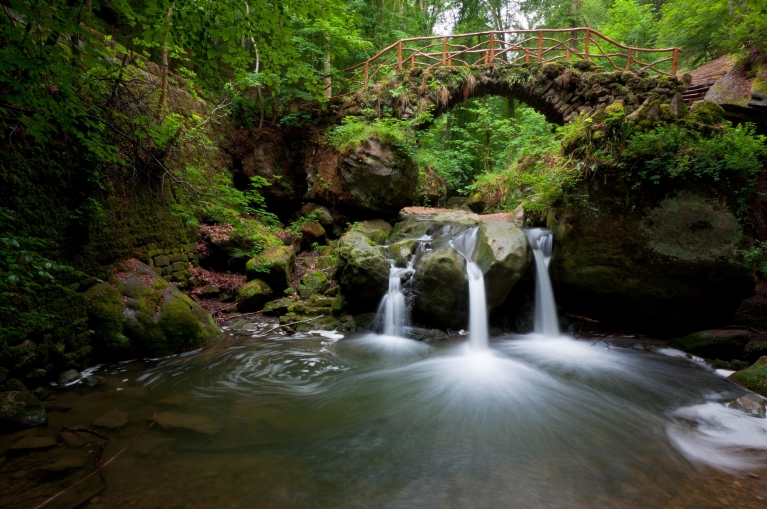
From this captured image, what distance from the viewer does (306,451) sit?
2859 millimetres

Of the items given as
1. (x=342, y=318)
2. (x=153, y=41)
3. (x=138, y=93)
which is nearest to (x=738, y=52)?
(x=342, y=318)

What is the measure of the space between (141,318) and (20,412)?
180 centimetres

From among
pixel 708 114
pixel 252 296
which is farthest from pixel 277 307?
pixel 708 114

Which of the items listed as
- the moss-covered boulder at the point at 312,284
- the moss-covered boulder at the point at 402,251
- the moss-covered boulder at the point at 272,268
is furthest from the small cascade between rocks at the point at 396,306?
the moss-covered boulder at the point at 272,268

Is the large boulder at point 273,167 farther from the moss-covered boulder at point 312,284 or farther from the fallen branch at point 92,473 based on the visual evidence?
the fallen branch at point 92,473

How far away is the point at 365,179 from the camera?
917 centimetres

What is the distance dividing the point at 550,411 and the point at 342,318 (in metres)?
4.19

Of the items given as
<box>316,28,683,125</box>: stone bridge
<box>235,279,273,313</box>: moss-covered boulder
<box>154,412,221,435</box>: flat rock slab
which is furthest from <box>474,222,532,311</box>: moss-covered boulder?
<box>316,28,683,125</box>: stone bridge

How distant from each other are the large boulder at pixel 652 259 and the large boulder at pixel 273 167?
741cm

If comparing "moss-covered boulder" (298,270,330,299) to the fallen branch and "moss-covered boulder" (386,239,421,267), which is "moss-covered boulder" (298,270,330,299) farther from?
the fallen branch

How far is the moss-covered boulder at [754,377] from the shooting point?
13.6ft

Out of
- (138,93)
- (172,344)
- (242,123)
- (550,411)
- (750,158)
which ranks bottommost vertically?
(550,411)

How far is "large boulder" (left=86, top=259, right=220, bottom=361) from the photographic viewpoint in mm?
4348

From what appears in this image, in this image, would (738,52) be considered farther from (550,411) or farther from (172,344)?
(172,344)
